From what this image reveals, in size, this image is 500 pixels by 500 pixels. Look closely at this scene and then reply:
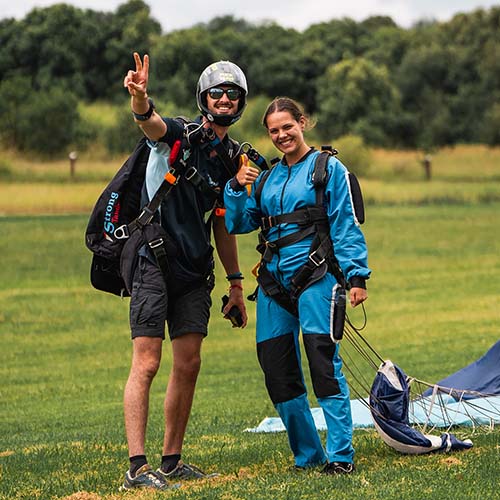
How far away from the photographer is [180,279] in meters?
6.70

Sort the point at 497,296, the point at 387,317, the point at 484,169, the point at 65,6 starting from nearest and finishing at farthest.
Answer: the point at 387,317 → the point at 497,296 → the point at 484,169 → the point at 65,6

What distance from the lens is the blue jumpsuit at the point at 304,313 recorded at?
6438mm

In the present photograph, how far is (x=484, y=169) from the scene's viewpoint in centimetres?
6256

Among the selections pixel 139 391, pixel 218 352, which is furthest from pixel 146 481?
pixel 218 352

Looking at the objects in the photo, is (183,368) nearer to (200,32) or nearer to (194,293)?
(194,293)

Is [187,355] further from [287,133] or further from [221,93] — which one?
[221,93]

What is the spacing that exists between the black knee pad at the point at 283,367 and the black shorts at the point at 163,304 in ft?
1.30

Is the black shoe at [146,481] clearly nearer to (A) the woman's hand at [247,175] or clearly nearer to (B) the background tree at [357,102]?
(A) the woman's hand at [247,175]

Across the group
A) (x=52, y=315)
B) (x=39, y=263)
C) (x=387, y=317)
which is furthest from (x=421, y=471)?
(x=39, y=263)

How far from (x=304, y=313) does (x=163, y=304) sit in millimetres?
761

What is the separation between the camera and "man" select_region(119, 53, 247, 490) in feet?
21.3

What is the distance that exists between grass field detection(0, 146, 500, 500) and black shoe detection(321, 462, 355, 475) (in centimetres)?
11

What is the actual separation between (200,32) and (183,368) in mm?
69634

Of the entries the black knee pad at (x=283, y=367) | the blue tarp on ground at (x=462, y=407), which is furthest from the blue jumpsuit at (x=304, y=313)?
the blue tarp on ground at (x=462, y=407)
